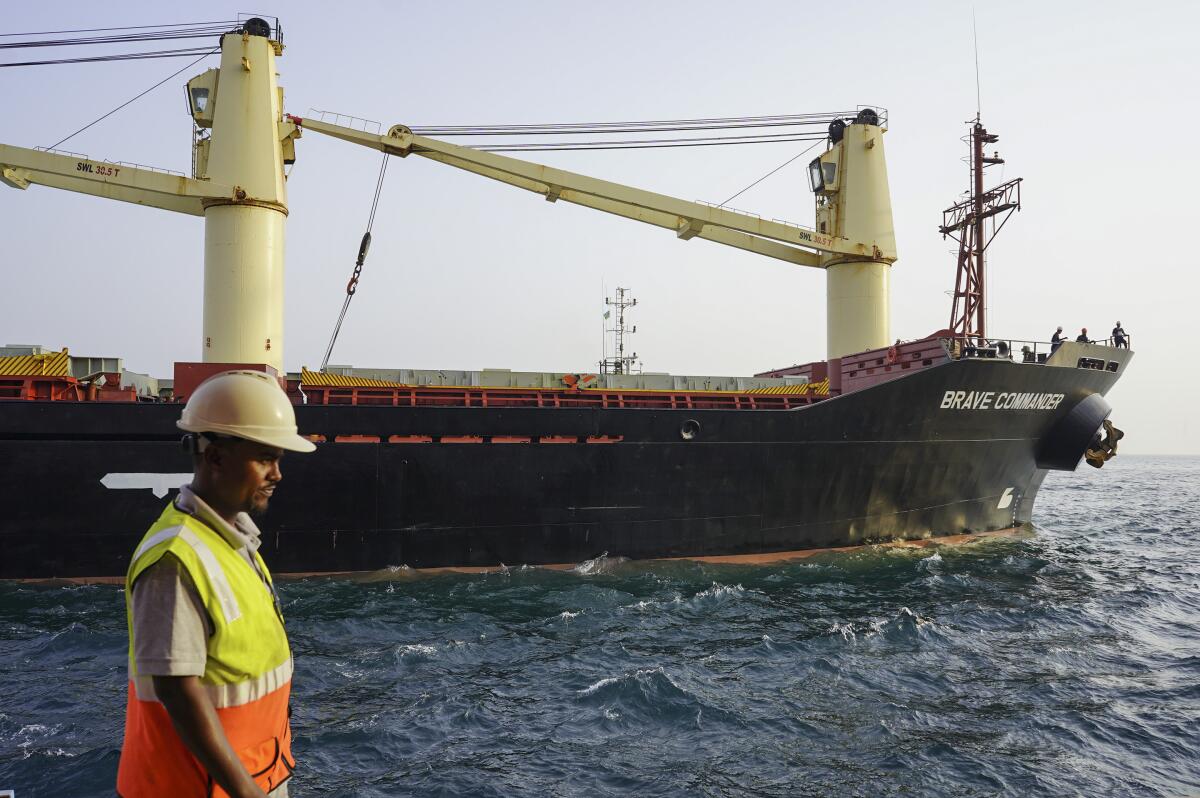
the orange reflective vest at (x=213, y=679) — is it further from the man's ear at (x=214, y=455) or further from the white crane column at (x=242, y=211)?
the white crane column at (x=242, y=211)

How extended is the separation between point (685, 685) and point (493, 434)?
22.0 ft

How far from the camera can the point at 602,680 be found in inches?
296

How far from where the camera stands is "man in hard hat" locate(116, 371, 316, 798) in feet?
6.18

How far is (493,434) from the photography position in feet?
43.0

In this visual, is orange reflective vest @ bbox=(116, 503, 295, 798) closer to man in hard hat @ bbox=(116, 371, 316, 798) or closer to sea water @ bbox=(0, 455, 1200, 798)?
man in hard hat @ bbox=(116, 371, 316, 798)

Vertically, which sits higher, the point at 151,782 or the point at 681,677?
the point at 151,782

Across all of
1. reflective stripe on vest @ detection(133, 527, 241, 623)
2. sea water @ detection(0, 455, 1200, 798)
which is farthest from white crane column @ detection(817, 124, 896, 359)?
reflective stripe on vest @ detection(133, 527, 241, 623)

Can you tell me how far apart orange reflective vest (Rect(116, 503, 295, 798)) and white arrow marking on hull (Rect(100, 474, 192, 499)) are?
1110 centimetres

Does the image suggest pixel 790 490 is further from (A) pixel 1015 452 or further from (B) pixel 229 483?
(B) pixel 229 483

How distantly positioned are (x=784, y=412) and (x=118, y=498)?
11.5m

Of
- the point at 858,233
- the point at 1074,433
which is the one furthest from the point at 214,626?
the point at 1074,433

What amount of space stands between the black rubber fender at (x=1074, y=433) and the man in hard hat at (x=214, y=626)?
733 inches

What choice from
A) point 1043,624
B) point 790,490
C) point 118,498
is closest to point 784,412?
point 790,490

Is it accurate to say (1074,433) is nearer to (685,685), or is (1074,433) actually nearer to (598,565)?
(598,565)
